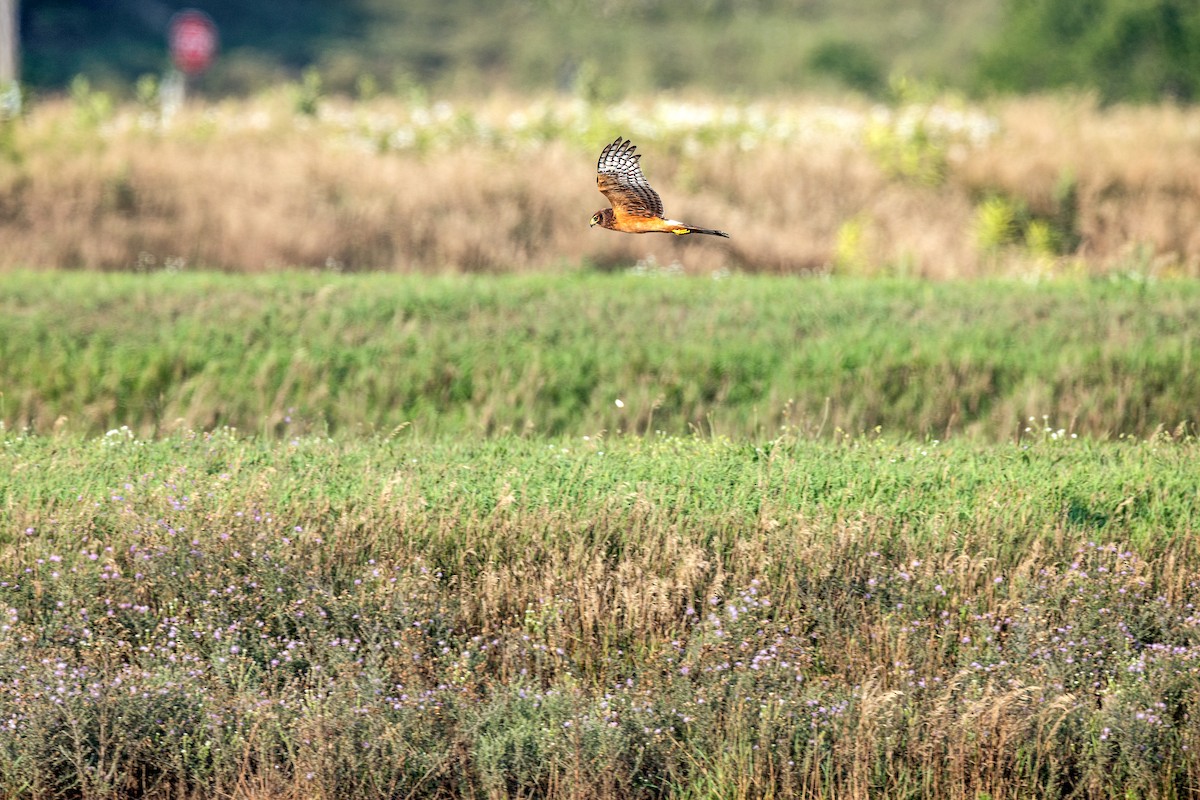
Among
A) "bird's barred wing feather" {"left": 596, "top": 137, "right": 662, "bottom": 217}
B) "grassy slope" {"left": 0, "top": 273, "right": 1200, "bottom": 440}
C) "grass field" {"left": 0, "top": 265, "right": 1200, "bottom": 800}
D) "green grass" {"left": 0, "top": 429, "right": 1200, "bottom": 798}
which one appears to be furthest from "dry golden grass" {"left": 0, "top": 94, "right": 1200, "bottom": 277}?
"bird's barred wing feather" {"left": 596, "top": 137, "right": 662, "bottom": 217}

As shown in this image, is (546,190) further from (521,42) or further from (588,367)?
(521,42)

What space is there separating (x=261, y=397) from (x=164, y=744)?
4.62 meters

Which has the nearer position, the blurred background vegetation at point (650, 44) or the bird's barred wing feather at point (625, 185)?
the bird's barred wing feather at point (625, 185)

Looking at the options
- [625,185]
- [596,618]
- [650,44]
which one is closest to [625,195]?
[625,185]

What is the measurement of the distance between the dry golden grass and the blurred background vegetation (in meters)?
15.7

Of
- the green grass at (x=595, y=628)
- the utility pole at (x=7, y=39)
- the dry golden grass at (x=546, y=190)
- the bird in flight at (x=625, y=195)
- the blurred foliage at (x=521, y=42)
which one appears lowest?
the green grass at (x=595, y=628)

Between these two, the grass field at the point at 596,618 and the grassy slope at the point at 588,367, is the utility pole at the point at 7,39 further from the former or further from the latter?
the grass field at the point at 596,618

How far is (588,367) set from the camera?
32.3 feet

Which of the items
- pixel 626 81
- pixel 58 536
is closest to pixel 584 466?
pixel 58 536

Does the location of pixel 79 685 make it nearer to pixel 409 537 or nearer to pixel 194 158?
pixel 409 537

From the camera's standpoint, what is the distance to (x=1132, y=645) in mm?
5961

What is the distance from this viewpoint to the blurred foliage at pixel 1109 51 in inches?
1284

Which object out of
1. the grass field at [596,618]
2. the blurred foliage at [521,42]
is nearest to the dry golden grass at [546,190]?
the grass field at [596,618]

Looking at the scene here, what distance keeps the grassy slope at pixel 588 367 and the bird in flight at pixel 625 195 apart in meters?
4.91
